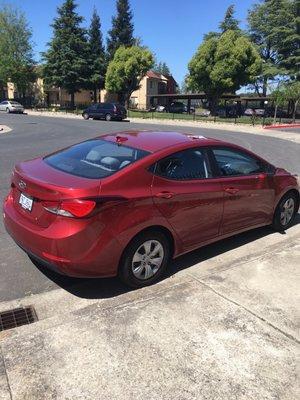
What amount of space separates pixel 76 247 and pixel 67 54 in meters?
55.6

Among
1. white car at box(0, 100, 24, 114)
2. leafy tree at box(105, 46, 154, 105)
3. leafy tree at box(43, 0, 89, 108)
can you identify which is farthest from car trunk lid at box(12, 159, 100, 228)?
leafy tree at box(43, 0, 89, 108)

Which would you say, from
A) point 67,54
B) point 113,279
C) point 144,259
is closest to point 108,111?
point 67,54

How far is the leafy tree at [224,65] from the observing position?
4609cm

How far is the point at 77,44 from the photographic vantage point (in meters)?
55.9

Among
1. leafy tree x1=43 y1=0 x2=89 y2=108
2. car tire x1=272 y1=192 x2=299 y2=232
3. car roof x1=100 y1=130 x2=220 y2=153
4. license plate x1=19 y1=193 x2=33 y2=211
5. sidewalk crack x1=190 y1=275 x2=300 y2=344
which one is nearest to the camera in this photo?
sidewalk crack x1=190 y1=275 x2=300 y2=344

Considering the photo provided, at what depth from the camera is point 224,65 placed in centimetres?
4603

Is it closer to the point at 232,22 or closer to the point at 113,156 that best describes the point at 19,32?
the point at 232,22

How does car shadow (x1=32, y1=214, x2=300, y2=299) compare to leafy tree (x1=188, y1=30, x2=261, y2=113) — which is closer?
car shadow (x1=32, y1=214, x2=300, y2=299)

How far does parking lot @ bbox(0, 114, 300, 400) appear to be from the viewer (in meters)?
2.96

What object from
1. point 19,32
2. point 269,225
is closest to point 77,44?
point 19,32

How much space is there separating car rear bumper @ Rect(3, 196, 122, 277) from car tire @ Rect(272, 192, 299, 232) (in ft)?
9.86

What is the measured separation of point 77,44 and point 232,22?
90.0ft

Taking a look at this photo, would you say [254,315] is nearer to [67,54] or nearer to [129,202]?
[129,202]

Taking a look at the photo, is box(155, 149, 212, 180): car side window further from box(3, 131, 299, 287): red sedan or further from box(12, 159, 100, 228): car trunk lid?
box(12, 159, 100, 228): car trunk lid
